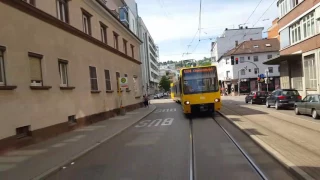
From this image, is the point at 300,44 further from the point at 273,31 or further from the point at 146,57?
the point at 146,57

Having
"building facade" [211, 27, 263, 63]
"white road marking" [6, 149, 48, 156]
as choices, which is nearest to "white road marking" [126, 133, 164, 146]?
"white road marking" [6, 149, 48, 156]

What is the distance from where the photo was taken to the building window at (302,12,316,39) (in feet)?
83.5

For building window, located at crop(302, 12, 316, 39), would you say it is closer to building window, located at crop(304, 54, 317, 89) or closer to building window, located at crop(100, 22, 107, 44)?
building window, located at crop(304, 54, 317, 89)

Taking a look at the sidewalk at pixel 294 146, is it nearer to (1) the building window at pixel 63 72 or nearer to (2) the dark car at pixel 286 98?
(1) the building window at pixel 63 72

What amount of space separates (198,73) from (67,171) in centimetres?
1263

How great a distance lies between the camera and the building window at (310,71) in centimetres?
2577

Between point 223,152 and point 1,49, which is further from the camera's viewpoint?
point 1,49

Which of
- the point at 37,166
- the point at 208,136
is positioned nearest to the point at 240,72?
the point at 208,136

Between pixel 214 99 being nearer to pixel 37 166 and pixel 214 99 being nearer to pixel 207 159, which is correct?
pixel 207 159

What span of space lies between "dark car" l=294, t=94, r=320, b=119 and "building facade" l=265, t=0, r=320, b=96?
7813 mm

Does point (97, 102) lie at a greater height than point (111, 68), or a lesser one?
lesser

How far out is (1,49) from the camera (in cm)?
1023

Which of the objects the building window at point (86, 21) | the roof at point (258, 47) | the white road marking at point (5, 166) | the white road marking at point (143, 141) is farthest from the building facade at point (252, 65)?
the white road marking at point (5, 166)

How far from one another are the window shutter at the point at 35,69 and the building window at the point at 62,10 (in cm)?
365
